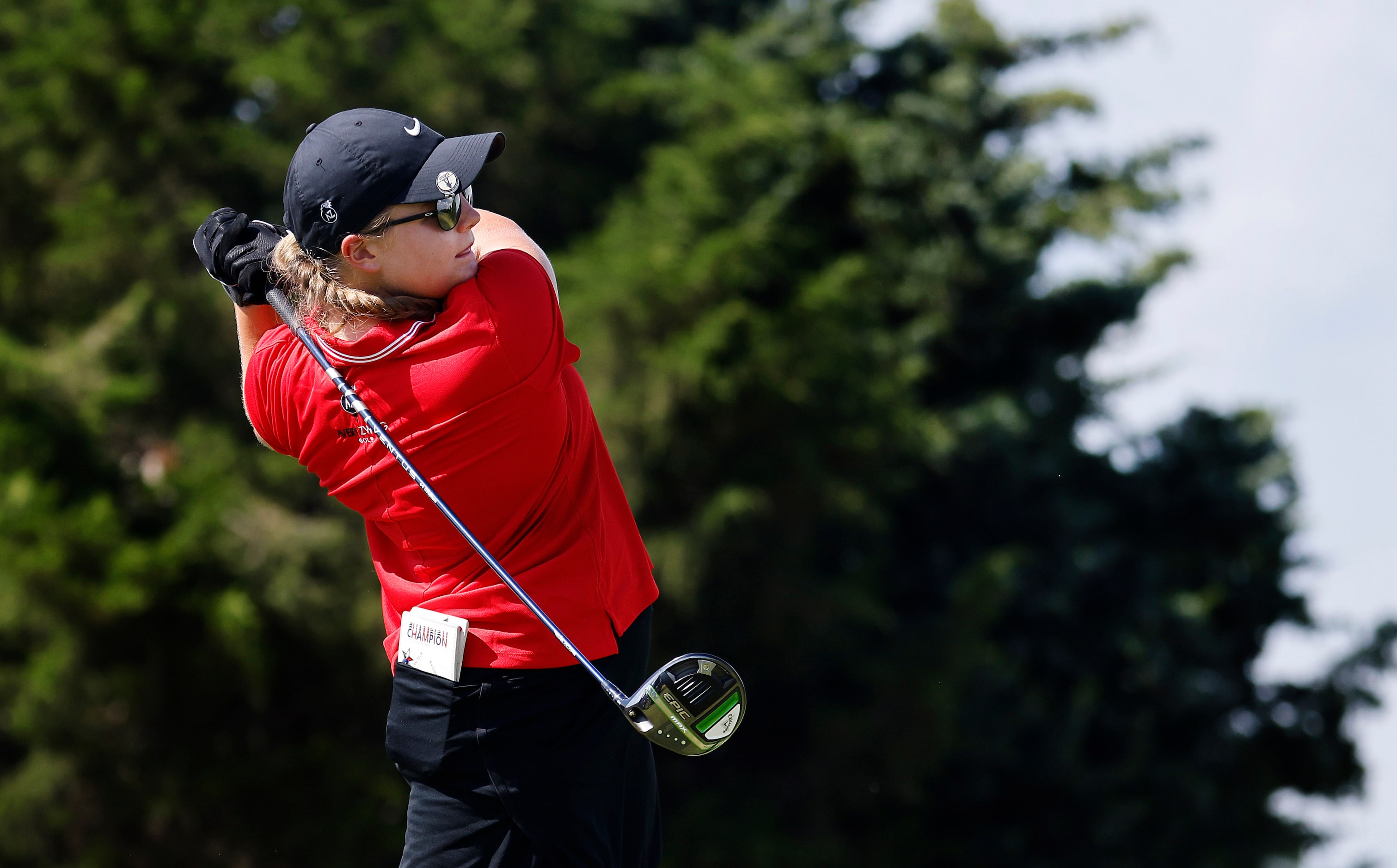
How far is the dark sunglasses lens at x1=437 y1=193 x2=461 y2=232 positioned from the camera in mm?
1819

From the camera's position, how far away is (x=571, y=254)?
1042 cm

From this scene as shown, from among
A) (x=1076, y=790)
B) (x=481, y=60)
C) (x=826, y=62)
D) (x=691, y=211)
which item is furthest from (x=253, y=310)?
(x=1076, y=790)

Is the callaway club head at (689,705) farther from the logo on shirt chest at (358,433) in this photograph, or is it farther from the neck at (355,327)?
the neck at (355,327)

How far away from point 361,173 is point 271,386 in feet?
1.24

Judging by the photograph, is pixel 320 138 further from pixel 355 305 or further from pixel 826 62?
pixel 826 62

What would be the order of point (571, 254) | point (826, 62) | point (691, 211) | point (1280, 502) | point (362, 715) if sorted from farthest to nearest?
point (1280, 502)
point (826, 62)
point (571, 254)
point (691, 211)
point (362, 715)

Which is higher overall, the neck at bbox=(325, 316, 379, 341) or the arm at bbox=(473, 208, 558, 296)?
the arm at bbox=(473, 208, 558, 296)

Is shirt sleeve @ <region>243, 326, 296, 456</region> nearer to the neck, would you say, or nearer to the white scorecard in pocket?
the neck

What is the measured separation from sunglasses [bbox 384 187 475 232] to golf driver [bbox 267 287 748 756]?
228 millimetres

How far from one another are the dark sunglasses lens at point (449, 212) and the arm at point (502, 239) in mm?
94

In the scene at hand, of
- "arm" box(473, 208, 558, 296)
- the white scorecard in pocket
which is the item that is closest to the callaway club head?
the white scorecard in pocket

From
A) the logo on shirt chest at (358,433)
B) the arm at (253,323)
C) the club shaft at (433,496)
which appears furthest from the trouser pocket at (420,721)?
the arm at (253,323)

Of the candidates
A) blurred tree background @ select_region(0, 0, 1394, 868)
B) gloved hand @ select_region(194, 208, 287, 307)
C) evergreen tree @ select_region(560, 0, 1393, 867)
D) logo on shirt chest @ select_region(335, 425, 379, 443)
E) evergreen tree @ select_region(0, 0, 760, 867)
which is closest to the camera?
logo on shirt chest @ select_region(335, 425, 379, 443)

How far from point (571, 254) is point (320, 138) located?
8.63m
